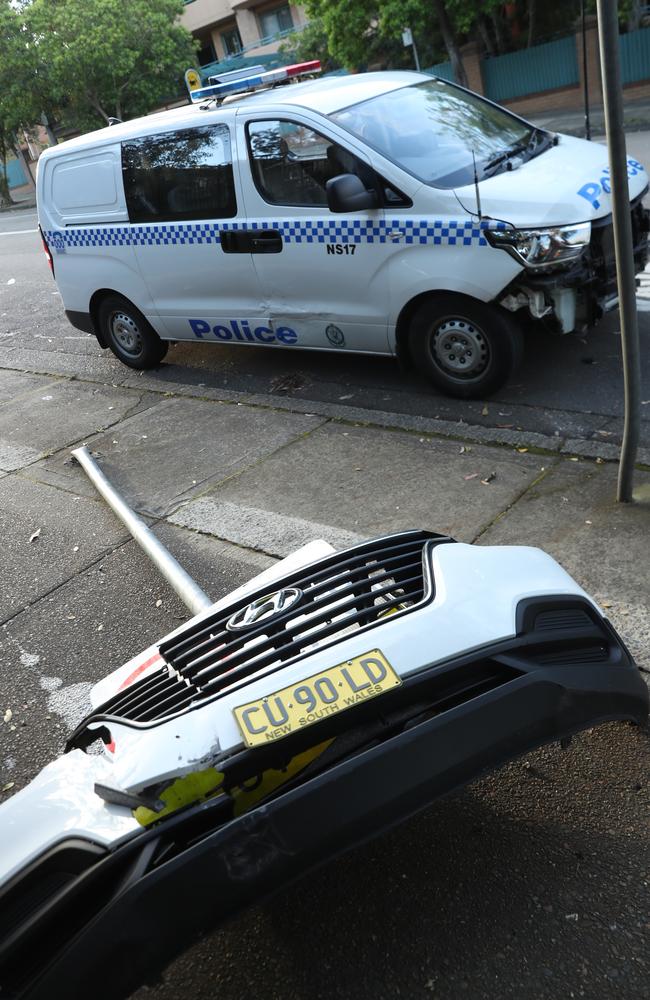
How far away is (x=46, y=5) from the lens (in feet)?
121

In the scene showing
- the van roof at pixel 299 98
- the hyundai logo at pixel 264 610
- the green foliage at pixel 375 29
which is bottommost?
the hyundai logo at pixel 264 610

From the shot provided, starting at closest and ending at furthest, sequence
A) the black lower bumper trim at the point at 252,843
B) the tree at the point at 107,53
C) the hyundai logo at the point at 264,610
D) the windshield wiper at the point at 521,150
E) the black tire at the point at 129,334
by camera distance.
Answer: the black lower bumper trim at the point at 252,843 → the hyundai logo at the point at 264,610 → the windshield wiper at the point at 521,150 → the black tire at the point at 129,334 → the tree at the point at 107,53

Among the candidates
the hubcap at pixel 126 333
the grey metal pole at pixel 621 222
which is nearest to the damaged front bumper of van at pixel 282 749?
the grey metal pole at pixel 621 222

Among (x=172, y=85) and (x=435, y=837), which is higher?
(x=172, y=85)

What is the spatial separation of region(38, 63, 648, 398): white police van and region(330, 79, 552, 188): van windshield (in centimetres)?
2

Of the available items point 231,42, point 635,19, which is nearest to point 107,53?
point 231,42

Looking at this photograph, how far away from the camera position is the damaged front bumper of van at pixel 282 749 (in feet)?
5.81

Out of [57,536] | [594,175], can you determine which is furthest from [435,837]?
[594,175]

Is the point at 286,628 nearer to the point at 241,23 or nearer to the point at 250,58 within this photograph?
the point at 250,58

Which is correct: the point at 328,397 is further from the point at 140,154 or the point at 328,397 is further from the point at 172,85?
the point at 172,85

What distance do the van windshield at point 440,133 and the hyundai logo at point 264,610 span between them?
3.70 m

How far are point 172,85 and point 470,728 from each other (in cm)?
4308

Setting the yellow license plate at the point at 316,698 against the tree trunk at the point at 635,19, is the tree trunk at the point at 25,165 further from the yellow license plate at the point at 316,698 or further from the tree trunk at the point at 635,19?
the yellow license plate at the point at 316,698

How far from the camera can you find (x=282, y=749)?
1950 mm
